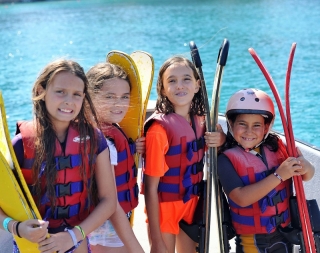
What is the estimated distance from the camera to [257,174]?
87.4 inches

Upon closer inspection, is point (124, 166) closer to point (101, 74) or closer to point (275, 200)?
point (101, 74)

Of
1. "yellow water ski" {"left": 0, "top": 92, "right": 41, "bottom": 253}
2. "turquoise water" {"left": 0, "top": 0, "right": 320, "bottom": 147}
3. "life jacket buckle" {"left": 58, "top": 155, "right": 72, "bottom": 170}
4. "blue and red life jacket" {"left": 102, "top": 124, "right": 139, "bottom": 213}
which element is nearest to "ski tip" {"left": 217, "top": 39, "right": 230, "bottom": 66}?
"blue and red life jacket" {"left": 102, "top": 124, "right": 139, "bottom": 213}

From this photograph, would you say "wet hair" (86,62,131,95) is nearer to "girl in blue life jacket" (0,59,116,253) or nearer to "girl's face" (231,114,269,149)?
"girl in blue life jacket" (0,59,116,253)

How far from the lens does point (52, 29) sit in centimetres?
1956

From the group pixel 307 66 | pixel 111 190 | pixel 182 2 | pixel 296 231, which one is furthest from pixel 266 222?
pixel 182 2

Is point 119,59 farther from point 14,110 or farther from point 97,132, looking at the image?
point 14,110

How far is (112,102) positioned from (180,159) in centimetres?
40

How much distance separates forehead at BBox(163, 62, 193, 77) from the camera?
2.37 meters

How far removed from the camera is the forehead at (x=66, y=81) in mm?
1981

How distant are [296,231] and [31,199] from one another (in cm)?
109

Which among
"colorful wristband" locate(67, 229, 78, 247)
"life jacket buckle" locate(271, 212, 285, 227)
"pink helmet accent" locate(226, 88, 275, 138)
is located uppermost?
"pink helmet accent" locate(226, 88, 275, 138)

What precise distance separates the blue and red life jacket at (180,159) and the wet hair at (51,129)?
0.40 meters

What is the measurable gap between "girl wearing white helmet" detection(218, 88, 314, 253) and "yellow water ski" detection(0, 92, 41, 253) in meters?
0.83

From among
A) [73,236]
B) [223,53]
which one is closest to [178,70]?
[223,53]
